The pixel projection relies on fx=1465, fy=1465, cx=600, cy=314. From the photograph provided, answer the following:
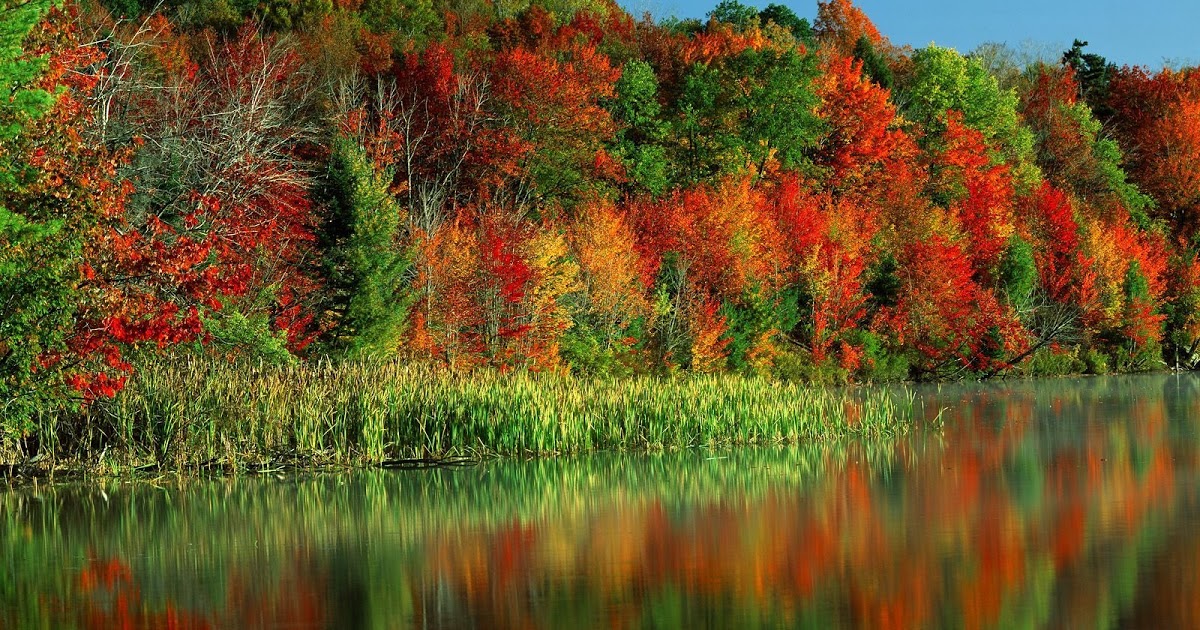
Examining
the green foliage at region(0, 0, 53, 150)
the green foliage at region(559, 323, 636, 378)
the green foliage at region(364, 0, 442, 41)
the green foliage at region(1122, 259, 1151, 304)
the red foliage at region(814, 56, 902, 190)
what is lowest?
the green foliage at region(559, 323, 636, 378)

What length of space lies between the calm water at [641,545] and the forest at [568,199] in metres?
3.24

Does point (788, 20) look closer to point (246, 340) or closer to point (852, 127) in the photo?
point (852, 127)

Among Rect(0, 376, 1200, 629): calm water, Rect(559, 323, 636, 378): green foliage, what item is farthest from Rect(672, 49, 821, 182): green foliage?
Rect(0, 376, 1200, 629): calm water

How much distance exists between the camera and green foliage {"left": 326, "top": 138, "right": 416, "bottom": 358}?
116ft

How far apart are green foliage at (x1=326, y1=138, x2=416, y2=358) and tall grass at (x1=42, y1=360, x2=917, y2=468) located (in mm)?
9355

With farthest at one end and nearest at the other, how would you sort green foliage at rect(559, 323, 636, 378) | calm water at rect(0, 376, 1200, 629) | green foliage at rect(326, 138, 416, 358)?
1. green foliage at rect(559, 323, 636, 378)
2. green foliage at rect(326, 138, 416, 358)
3. calm water at rect(0, 376, 1200, 629)

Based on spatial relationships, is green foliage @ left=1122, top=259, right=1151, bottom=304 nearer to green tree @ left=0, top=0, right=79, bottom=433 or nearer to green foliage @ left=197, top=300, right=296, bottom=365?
green foliage @ left=197, top=300, right=296, bottom=365

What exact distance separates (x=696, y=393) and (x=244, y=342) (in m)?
8.69

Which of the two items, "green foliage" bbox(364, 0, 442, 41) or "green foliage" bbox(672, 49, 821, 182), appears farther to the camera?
"green foliage" bbox(364, 0, 442, 41)

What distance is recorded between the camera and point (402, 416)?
22516mm

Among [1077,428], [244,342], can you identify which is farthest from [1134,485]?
[244,342]

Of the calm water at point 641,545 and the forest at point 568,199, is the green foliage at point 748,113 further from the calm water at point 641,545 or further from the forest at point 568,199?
the calm water at point 641,545

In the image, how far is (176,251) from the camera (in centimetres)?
1930

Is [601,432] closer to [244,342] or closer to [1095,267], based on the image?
[244,342]
